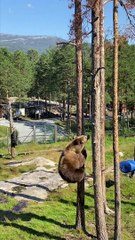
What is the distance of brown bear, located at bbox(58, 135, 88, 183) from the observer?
12.3 m

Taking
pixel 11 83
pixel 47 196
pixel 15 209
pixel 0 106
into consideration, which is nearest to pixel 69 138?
pixel 47 196

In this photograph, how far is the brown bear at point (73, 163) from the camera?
12312 mm

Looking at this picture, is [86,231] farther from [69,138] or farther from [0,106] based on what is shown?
[0,106]

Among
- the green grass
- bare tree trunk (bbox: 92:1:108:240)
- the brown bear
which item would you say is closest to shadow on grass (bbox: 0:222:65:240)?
the green grass

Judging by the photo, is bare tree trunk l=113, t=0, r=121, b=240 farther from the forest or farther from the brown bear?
the forest

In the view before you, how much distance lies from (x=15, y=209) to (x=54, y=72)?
39.5 m

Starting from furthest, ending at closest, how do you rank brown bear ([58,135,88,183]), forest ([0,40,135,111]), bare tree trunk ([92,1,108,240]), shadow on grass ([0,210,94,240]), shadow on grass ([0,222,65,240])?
forest ([0,40,135,111]) < shadow on grass ([0,210,94,240]) < shadow on grass ([0,222,65,240]) < brown bear ([58,135,88,183]) < bare tree trunk ([92,1,108,240])

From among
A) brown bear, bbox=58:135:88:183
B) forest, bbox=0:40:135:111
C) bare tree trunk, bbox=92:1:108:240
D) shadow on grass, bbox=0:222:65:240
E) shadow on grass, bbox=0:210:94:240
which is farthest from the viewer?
forest, bbox=0:40:135:111

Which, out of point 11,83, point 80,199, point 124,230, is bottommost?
point 124,230

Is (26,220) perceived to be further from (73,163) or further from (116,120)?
(116,120)

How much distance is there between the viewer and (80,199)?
13836 mm

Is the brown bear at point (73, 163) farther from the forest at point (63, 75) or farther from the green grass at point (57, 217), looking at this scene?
the forest at point (63, 75)

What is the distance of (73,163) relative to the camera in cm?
1233

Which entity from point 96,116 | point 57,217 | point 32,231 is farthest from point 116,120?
point 32,231
